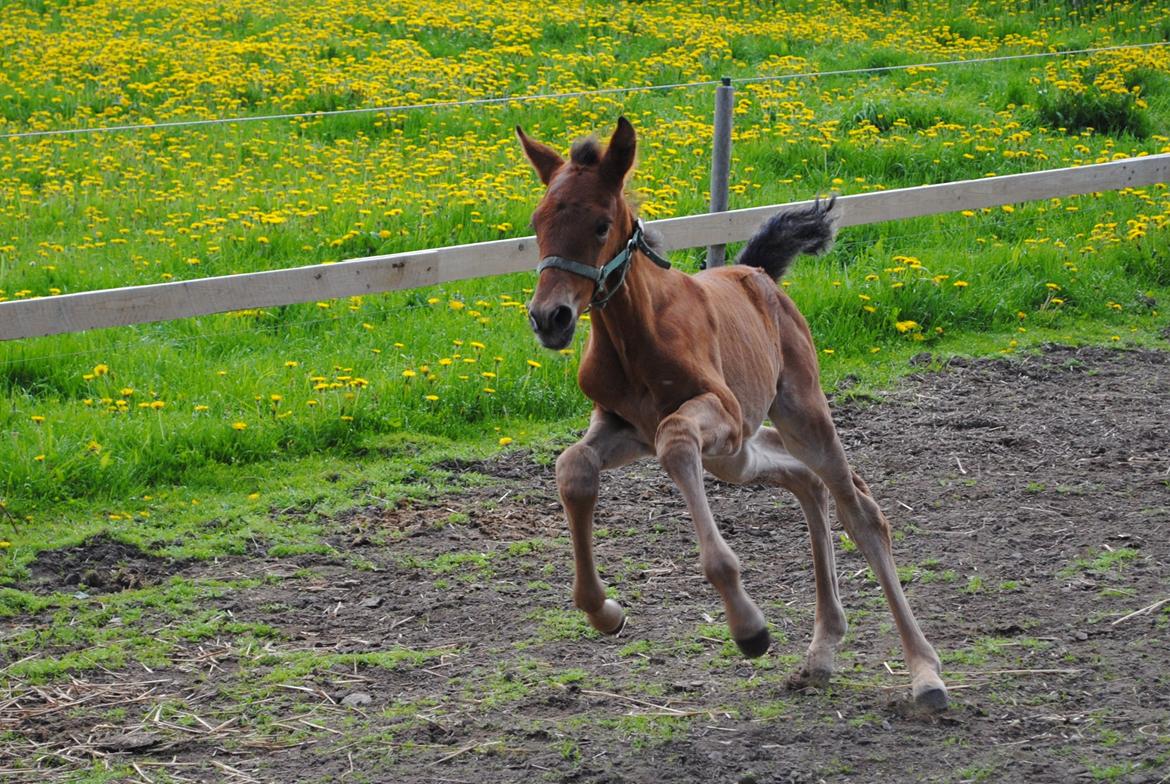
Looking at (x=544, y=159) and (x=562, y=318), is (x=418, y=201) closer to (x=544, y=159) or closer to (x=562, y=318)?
(x=544, y=159)

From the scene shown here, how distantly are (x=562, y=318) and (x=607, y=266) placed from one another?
347mm

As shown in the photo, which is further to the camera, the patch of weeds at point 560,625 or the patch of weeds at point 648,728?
the patch of weeds at point 560,625

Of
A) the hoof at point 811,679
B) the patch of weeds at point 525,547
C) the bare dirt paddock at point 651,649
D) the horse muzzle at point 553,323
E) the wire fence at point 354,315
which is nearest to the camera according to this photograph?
the horse muzzle at point 553,323

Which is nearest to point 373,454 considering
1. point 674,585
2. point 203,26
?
point 674,585

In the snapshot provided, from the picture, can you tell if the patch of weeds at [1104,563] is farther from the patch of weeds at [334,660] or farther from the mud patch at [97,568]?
the mud patch at [97,568]

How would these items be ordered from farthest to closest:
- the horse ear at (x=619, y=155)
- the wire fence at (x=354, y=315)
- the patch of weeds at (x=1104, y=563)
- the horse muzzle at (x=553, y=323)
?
the wire fence at (x=354, y=315), the patch of weeds at (x=1104, y=563), the horse ear at (x=619, y=155), the horse muzzle at (x=553, y=323)

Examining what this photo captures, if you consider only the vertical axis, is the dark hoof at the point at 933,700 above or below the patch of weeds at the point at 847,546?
above

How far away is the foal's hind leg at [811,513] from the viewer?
4391mm

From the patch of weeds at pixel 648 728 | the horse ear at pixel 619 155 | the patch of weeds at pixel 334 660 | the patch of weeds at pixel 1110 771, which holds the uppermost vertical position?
the horse ear at pixel 619 155

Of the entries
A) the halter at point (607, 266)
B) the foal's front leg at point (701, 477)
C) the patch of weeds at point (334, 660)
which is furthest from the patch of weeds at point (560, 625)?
the halter at point (607, 266)

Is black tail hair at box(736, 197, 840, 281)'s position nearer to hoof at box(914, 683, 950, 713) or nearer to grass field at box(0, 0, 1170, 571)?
grass field at box(0, 0, 1170, 571)

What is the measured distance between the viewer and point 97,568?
5379 millimetres

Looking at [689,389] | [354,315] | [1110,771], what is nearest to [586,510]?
[689,389]

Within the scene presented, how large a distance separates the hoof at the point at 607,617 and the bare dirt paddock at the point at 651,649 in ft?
1.06
